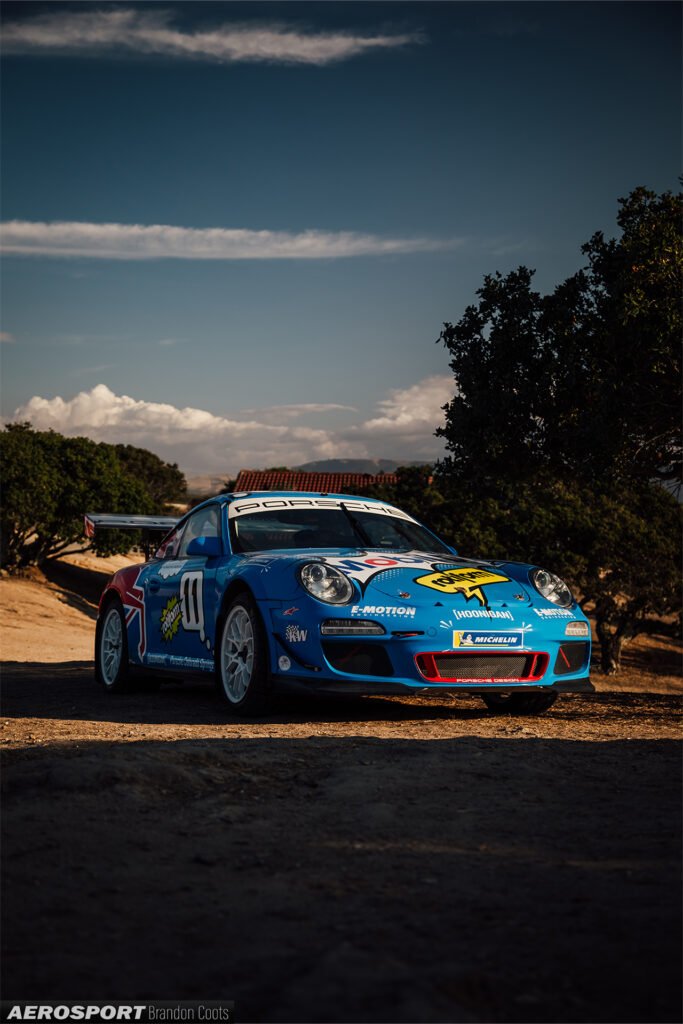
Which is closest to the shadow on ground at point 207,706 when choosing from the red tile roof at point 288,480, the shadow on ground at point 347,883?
the shadow on ground at point 347,883

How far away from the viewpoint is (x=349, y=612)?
22.8ft

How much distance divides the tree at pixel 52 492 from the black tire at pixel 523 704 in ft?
Answer: 116

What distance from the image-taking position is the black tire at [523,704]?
26.1ft

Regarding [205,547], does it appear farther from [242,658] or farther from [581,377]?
[581,377]

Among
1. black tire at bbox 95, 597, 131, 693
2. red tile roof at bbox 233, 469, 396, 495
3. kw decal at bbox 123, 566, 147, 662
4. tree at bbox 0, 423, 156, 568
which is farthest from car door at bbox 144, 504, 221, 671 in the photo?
red tile roof at bbox 233, 469, 396, 495

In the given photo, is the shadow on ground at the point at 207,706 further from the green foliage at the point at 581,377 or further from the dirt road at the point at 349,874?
the green foliage at the point at 581,377

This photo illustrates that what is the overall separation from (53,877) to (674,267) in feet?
28.5

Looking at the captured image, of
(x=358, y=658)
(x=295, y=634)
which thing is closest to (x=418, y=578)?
(x=358, y=658)

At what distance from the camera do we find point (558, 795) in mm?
4594

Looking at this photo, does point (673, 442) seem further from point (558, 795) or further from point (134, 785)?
point (134, 785)

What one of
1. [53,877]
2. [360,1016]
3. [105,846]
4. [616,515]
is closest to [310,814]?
[105,846]

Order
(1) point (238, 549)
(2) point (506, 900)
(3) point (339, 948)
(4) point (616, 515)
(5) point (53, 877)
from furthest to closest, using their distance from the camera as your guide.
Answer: (4) point (616, 515) < (1) point (238, 549) < (5) point (53, 877) < (2) point (506, 900) < (3) point (339, 948)

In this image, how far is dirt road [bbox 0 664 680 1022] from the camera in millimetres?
2475

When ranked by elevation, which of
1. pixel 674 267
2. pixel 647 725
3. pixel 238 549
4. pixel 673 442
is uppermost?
pixel 674 267
